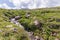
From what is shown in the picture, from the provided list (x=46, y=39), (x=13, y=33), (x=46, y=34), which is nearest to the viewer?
(x=13, y=33)

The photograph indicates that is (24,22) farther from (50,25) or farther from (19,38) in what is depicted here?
(19,38)

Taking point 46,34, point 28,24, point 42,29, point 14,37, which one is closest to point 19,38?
point 14,37

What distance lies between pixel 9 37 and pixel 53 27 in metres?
105

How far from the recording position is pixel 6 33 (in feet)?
140

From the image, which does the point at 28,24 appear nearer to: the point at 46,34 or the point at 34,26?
the point at 34,26

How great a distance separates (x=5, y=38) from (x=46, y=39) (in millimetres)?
66429

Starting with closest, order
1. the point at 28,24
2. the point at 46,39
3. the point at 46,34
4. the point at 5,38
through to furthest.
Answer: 1. the point at 5,38
2. the point at 46,39
3. the point at 46,34
4. the point at 28,24

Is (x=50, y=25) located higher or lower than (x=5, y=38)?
lower

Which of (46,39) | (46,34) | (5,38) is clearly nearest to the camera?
(5,38)

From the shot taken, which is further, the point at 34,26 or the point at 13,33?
the point at 34,26

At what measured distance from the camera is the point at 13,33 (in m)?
42.8

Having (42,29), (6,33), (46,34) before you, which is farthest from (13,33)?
(42,29)

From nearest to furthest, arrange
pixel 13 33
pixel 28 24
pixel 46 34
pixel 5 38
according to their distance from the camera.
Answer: pixel 5 38
pixel 13 33
pixel 46 34
pixel 28 24

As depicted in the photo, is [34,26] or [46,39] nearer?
[46,39]
